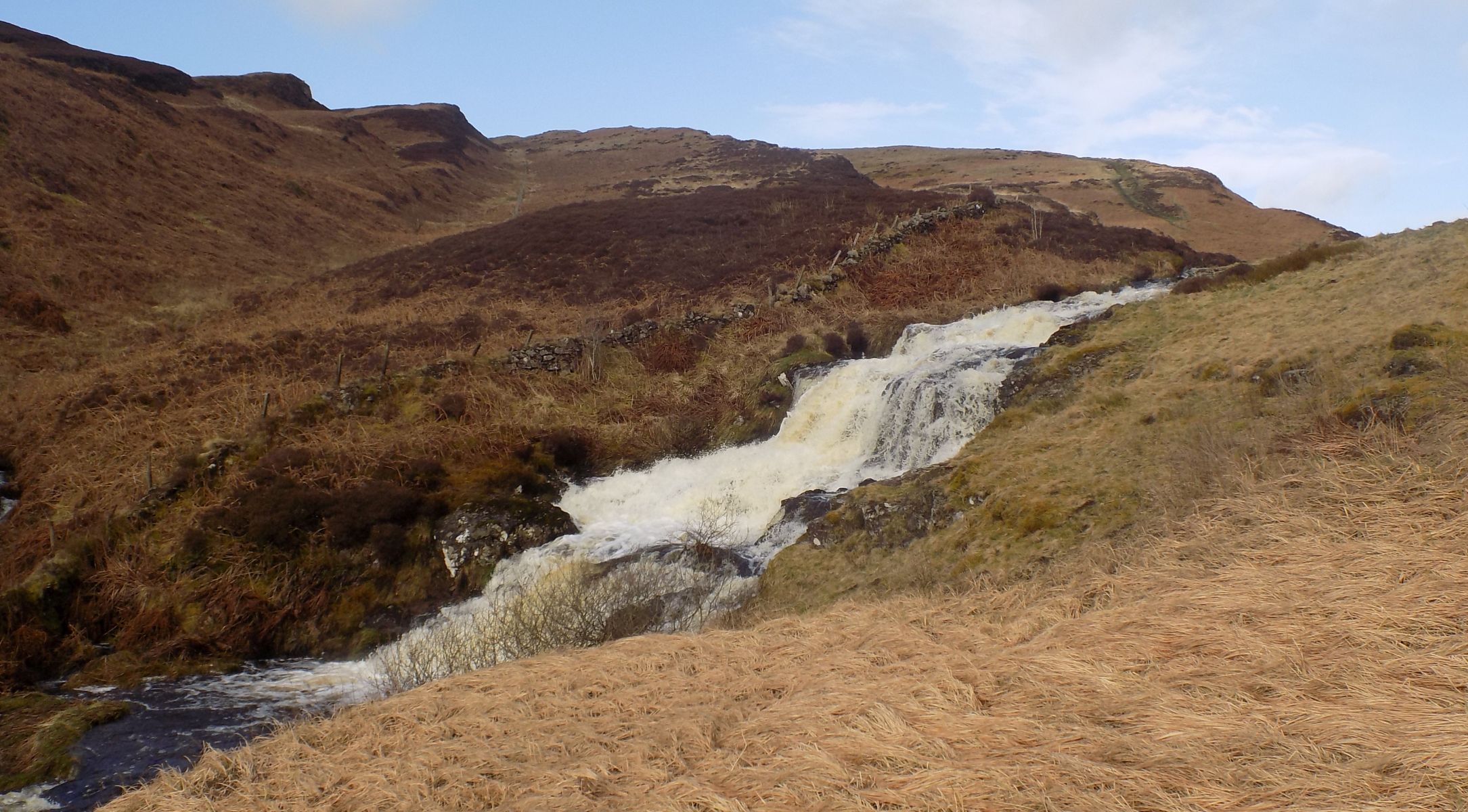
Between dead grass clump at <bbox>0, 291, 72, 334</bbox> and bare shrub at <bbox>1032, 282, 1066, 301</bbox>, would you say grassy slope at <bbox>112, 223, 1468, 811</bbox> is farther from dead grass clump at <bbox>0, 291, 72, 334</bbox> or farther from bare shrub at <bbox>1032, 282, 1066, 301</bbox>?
dead grass clump at <bbox>0, 291, 72, 334</bbox>

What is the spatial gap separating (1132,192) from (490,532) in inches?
1812

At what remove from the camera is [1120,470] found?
9445mm

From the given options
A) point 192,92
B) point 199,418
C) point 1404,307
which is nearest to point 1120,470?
point 1404,307

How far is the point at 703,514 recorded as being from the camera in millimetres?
13344

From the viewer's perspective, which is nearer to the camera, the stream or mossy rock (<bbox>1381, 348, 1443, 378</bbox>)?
mossy rock (<bbox>1381, 348, 1443, 378</bbox>)

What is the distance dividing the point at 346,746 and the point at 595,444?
36.7 ft

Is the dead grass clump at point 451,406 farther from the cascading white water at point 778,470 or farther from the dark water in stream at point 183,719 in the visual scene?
the dark water in stream at point 183,719

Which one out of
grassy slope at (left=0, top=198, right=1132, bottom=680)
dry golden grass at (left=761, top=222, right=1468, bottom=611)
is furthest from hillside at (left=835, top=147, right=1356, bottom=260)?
dry golden grass at (left=761, top=222, right=1468, bottom=611)

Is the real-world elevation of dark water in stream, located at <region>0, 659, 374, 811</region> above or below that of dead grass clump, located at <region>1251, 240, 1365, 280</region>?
below

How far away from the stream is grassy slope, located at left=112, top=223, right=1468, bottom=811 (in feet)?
8.58

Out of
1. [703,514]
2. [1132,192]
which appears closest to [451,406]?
[703,514]

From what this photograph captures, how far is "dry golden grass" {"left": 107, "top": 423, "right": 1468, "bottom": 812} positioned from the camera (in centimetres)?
359

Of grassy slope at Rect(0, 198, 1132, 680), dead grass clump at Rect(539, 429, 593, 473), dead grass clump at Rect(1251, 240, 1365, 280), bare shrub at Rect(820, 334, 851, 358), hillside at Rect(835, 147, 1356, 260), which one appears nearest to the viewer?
grassy slope at Rect(0, 198, 1132, 680)

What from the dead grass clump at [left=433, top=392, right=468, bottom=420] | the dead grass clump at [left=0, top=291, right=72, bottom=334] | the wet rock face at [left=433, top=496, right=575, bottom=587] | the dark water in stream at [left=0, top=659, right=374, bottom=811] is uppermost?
the dead grass clump at [left=0, top=291, right=72, bottom=334]
